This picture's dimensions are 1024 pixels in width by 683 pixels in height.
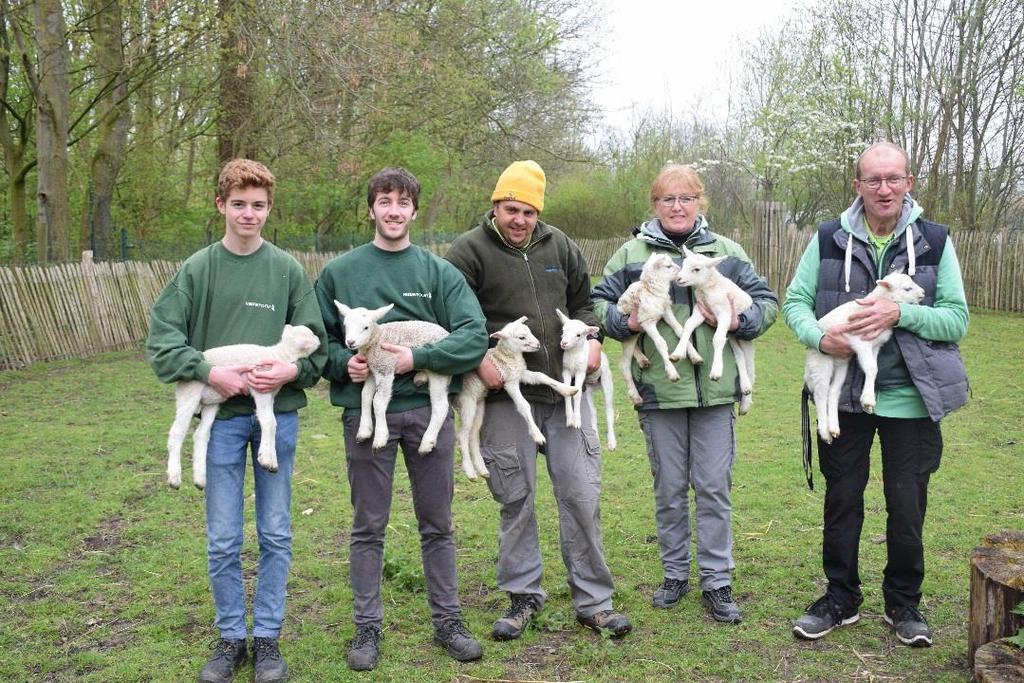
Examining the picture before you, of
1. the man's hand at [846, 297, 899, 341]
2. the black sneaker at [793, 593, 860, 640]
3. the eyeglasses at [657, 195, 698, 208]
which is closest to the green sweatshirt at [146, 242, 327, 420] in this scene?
the eyeglasses at [657, 195, 698, 208]

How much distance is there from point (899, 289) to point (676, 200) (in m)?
1.25

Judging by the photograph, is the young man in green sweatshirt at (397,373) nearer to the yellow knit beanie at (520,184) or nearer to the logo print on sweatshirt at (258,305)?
the logo print on sweatshirt at (258,305)

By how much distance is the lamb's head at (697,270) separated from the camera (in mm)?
4664

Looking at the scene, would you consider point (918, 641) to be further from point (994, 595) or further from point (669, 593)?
point (669, 593)

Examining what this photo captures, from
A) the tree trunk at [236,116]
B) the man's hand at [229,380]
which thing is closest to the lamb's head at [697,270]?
the man's hand at [229,380]

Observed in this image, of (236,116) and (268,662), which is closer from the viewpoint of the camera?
(268,662)

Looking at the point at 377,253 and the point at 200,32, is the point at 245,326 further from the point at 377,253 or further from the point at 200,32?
the point at 200,32

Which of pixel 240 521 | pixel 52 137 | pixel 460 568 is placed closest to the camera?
pixel 240 521

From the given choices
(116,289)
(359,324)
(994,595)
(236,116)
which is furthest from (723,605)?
(236,116)

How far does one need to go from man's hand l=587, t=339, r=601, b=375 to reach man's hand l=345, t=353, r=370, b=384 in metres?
1.20

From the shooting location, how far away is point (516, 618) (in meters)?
4.87

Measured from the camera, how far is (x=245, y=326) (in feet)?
13.7

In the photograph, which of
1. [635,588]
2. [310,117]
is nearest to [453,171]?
[310,117]

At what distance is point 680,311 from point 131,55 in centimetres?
1304
